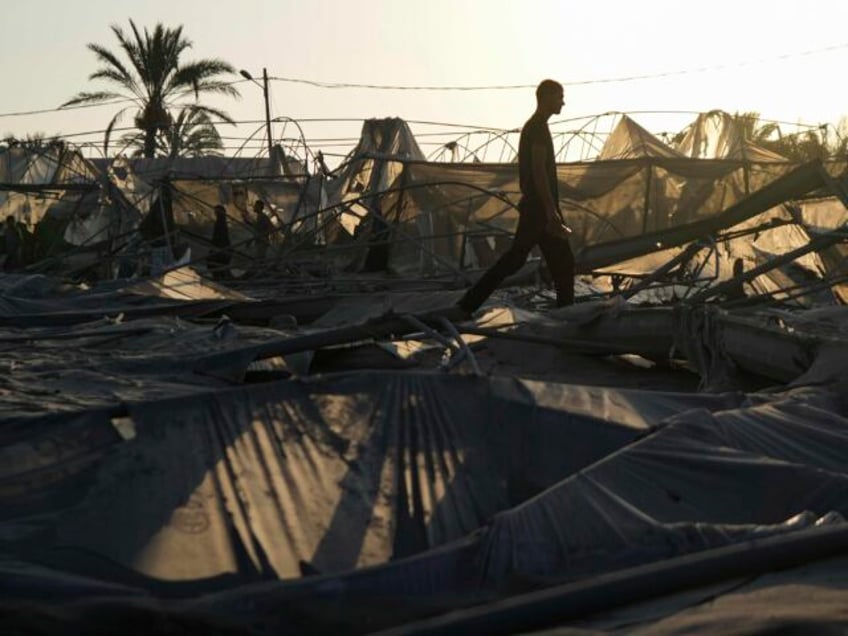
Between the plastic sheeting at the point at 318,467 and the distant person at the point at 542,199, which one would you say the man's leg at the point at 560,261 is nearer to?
the distant person at the point at 542,199

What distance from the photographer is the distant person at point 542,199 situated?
6.93 meters

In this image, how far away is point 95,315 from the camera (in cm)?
766

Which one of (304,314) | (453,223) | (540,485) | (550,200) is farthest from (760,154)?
(540,485)

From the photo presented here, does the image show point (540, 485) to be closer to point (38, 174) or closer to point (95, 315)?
point (95, 315)

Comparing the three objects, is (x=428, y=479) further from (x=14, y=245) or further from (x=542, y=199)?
(x=14, y=245)

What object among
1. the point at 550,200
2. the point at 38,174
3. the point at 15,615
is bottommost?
the point at 15,615

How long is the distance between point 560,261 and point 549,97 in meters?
0.90

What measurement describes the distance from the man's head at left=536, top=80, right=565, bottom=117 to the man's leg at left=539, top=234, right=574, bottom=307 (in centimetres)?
68

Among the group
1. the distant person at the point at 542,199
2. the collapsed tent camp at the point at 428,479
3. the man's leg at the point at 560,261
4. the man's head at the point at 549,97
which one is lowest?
the collapsed tent camp at the point at 428,479

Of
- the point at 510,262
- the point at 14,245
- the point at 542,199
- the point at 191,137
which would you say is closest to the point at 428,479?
the point at 510,262

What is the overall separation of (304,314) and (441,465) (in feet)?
20.2

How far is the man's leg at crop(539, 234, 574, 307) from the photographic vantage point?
709 cm

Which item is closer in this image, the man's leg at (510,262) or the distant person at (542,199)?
the man's leg at (510,262)

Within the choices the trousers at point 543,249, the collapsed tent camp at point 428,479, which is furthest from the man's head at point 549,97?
the collapsed tent camp at point 428,479
